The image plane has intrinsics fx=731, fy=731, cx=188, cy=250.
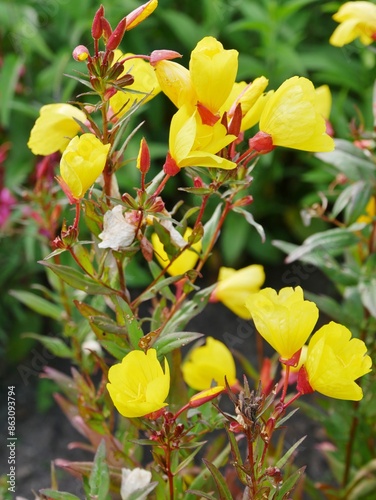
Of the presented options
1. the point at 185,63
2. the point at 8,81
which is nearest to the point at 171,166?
the point at 8,81

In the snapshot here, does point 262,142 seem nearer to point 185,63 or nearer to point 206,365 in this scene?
point 206,365

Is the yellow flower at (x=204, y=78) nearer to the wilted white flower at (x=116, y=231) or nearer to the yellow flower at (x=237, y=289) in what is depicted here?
the wilted white flower at (x=116, y=231)

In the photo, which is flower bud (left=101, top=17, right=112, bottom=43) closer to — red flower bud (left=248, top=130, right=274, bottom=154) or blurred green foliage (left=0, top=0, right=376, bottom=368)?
red flower bud (left=248, top=130, right=274, bottom=154)

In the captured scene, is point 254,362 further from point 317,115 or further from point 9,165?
point 317,115

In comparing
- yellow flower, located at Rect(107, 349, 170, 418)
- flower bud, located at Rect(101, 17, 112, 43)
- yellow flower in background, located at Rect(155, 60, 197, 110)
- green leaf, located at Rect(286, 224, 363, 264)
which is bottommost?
green leaf, located at Rect(286, 224, 363, 264)

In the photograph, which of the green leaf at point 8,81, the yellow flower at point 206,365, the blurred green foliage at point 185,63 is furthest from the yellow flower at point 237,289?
the green leaf at point 8,81

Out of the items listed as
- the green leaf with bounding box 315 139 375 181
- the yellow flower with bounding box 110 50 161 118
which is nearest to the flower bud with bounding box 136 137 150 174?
the yellow flower with bounding box 110 50 161 118

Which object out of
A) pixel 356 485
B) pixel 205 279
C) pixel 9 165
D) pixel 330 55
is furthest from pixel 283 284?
pixel 356 485
